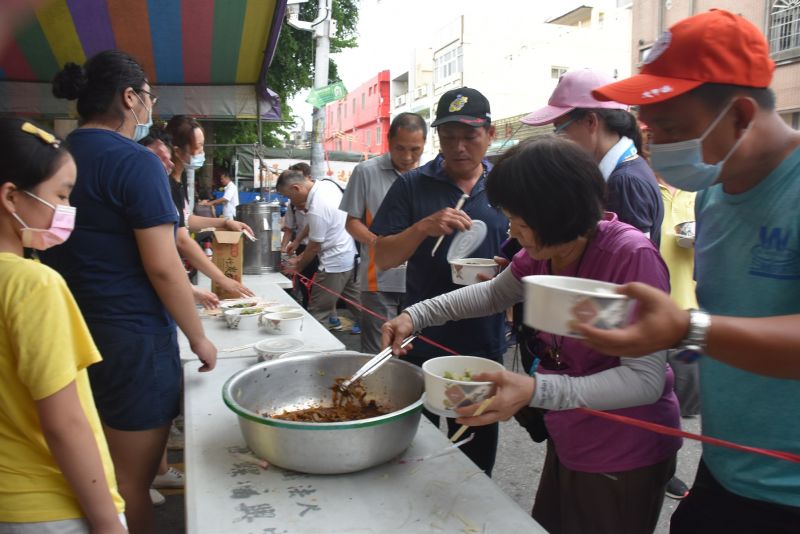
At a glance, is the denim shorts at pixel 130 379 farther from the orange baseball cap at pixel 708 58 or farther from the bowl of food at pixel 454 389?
the orange baseball cap at pixel 708 58

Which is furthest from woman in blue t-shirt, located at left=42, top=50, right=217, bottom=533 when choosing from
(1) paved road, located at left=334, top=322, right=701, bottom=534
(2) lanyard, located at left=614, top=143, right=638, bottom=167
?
(1) paved road, located at left=334, top=322, right=701, bottom=534

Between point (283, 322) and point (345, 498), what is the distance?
4.74ft

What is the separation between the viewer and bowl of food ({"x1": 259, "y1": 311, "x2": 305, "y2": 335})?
2.64 meters

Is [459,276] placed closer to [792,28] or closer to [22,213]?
[22,213]

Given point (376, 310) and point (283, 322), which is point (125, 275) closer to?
point (283, 322)

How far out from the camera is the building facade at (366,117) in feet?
132

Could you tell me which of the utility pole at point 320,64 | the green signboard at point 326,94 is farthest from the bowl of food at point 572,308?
the utility pole at point 320,64

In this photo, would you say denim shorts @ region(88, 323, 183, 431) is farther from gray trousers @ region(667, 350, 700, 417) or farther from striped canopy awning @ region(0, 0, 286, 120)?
striped canopy awning @ region(0, 0, 286, 120)

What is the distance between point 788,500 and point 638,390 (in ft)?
1.16

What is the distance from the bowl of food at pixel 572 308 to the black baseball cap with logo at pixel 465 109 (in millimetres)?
1387

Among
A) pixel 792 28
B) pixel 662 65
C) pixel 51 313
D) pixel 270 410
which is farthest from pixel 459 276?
pixel 792 28

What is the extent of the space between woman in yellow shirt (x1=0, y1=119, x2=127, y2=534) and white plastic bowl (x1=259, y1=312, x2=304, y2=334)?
123cm

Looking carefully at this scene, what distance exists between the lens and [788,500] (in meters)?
1.14

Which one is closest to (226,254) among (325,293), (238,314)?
(238,314)
